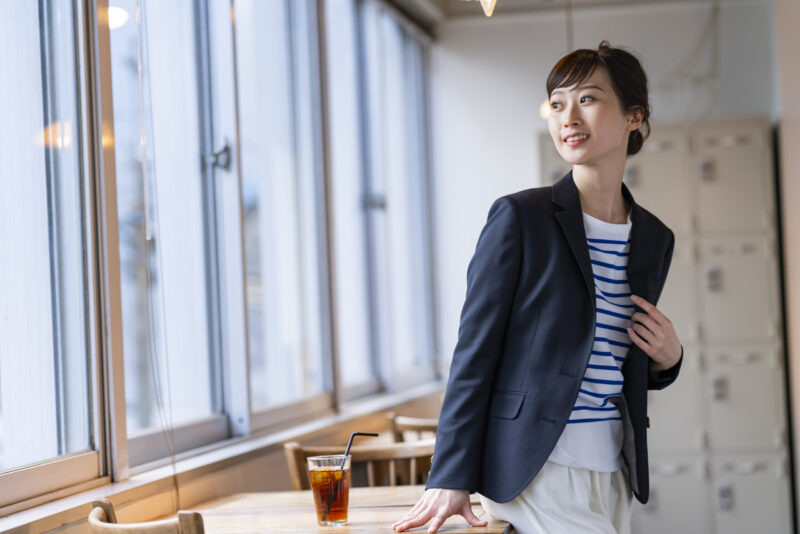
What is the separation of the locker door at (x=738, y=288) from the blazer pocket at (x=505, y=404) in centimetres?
304

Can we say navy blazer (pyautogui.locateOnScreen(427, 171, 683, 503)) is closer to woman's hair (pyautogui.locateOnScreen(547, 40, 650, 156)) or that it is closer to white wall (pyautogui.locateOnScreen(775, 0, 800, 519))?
woman's hair (pyautogui.locateOnScreen(547, 40, 650, 156))

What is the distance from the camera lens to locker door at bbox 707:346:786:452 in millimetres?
4074

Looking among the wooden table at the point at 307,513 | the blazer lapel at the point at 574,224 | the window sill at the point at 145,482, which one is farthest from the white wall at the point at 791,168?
the blazer lapel at the point at 574,224

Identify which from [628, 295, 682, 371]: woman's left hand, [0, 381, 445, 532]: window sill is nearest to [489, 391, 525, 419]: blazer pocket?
[628, 295, 682, 371]: woman's left hand

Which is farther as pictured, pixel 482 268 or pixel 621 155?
pixel 621 155

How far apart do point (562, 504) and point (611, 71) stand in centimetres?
70

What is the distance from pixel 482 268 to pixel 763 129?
3.20m

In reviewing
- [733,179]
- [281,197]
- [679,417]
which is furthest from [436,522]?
[733,179]

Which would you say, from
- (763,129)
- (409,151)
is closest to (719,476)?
(763,129)

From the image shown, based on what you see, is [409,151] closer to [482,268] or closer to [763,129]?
[763,129]

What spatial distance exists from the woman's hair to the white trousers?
24.1 inches

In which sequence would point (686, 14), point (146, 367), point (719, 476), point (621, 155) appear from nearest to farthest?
point (621, 155) < point (719, 476) < point (686, 14) < point (146, 367)

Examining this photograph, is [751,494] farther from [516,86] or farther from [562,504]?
[562,504]

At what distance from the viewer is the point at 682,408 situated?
13.5 ft
